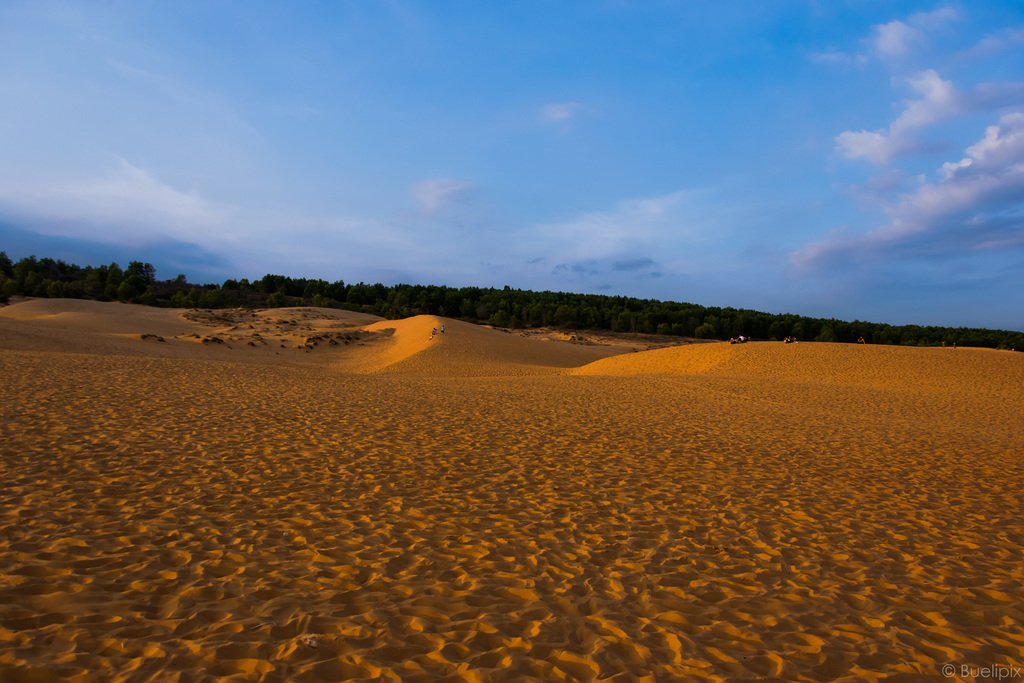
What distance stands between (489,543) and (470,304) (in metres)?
80.3

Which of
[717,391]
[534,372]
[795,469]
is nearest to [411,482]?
[795,469]

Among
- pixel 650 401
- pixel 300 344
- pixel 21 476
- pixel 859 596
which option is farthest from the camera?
pixel 300 344

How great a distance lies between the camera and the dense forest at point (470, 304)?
228ft

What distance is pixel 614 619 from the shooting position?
4.11 meters

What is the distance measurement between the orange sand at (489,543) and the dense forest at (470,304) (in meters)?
60.9

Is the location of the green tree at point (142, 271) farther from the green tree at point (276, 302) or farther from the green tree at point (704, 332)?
the green tree at point (704, 332)

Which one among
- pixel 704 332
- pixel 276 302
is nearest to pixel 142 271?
pixel 276 302

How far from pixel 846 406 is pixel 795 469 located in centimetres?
1016

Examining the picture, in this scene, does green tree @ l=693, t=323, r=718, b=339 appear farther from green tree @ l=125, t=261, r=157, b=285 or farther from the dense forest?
green tree @ l=125, t=261, r=157, b=285

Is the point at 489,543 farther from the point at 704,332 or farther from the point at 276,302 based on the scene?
the point at 704,332

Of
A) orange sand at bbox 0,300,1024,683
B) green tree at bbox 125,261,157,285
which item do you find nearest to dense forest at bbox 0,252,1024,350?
green tree at bbox 125,261,157,285

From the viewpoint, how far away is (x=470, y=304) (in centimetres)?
8494

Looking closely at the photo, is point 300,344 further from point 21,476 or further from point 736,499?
point 736,499

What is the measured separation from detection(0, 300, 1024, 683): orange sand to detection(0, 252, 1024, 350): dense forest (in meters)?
60.9
